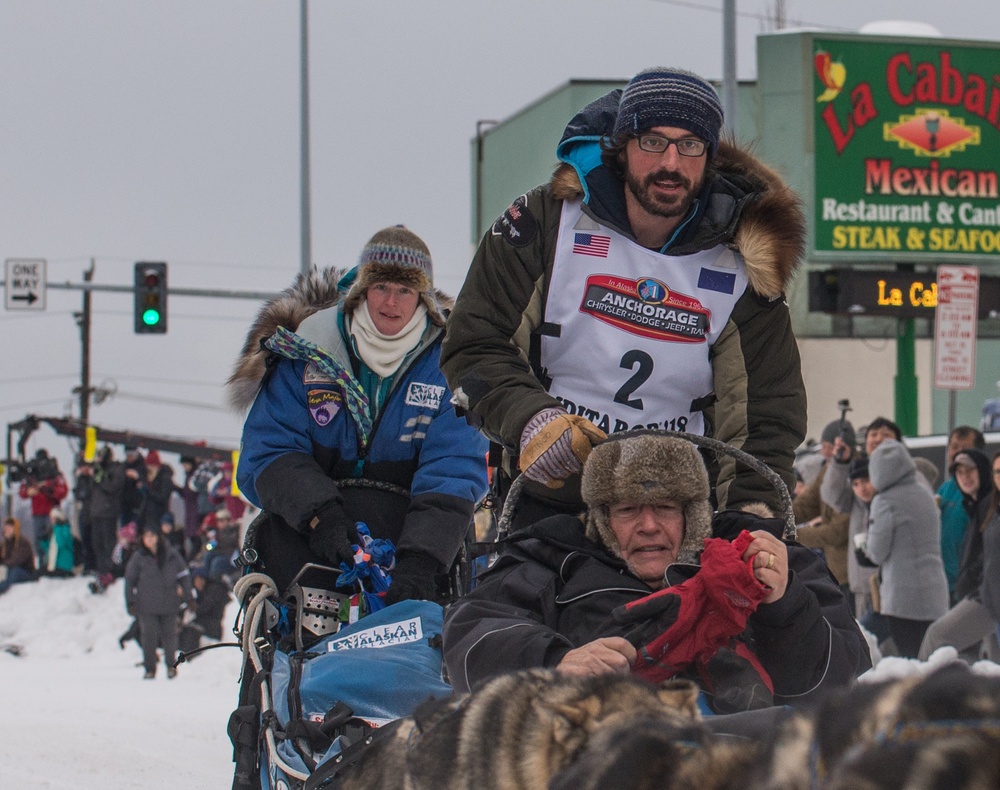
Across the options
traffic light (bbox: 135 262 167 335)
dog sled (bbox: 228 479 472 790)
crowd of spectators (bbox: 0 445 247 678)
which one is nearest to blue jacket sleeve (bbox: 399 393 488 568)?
dog sled (bbox: 228 479 472 790)

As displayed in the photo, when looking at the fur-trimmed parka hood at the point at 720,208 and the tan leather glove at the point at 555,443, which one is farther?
the fur-trimmed parka hood at the point at 720,208

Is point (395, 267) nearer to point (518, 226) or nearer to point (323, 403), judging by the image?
point (323, 403)

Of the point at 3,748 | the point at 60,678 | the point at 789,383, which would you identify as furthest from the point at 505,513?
the point at 60,678

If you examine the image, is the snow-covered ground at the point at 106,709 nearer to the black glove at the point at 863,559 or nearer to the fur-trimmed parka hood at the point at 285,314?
the black glove at the point at 863,559

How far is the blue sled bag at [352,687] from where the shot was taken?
326 centimetres

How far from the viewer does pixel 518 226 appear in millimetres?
3195

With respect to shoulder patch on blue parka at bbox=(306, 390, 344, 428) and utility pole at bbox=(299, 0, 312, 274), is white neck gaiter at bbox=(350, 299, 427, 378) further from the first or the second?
utility pole at bbox=(299, 0, 312, 274)

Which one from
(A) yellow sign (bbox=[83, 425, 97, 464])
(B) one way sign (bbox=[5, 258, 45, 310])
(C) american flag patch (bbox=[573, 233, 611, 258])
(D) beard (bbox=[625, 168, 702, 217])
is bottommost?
(A) yellow sign (bbox=[83, 425, 97, 464])

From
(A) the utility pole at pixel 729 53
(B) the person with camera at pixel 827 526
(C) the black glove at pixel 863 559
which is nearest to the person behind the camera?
(C) the black glove at pixel 863 559

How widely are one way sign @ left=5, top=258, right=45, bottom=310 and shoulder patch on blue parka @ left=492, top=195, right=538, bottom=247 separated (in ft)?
53.9

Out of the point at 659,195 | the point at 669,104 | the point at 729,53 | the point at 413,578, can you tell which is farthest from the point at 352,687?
the point at 729,53

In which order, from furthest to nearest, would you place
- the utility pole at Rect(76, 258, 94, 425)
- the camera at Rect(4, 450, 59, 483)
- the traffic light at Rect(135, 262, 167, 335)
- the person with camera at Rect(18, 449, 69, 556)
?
the utility pole at Rect(76, 258, 94, 425), the camera at Rect(4, 450, 59, 483), the person with camera at Rect(18, 449, 69, 556), the traffic light at Rect(135, 262, 167, 335)

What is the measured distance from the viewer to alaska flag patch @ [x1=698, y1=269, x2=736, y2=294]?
3.17m

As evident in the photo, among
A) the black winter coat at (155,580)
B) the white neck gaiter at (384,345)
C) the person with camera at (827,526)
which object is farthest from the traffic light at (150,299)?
the white neck gaiter at (384,345)
